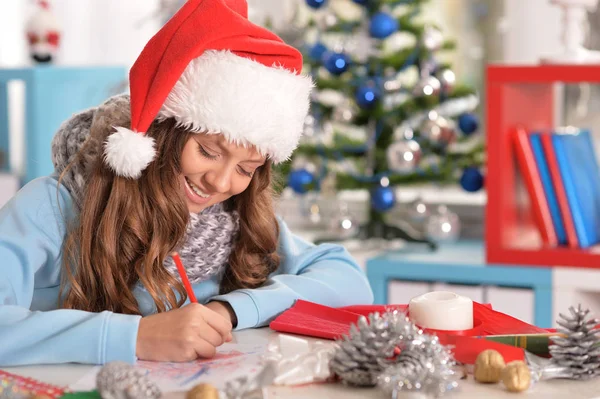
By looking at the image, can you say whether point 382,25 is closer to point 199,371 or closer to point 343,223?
point 343,223

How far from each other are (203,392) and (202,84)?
1.60ft

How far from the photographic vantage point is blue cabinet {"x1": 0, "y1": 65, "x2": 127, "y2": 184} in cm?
274

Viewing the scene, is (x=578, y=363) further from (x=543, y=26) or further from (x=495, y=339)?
(x=543, y=26)

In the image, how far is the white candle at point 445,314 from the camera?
1126mm

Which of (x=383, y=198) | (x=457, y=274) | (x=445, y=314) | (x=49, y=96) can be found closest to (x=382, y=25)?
(x=383, y=198)

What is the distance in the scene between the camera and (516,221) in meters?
2.38

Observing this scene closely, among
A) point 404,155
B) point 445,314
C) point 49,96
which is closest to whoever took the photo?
point 445,314

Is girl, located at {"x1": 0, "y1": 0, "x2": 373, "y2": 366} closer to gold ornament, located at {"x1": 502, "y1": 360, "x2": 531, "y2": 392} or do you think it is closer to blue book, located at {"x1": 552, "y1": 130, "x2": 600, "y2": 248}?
gold ornament, located at {"x1": 502, "y1": 360, "x2": 531, "y2": 392}

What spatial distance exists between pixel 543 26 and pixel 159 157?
1726mm

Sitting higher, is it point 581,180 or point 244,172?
point 244,172

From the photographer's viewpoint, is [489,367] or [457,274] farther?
[457,274]

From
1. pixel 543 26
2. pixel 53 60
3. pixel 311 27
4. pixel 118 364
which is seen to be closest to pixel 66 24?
pixel 53 60

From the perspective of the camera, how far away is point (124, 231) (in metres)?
Answer: 1.30

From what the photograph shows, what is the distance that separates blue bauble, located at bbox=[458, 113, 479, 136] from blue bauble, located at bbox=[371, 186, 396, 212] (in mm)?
249
